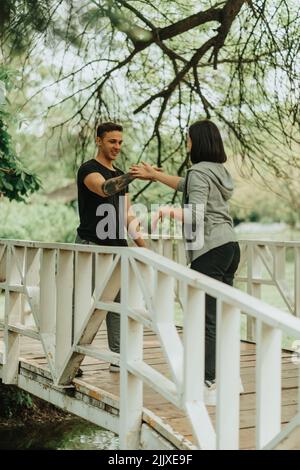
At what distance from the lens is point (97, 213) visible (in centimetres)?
438

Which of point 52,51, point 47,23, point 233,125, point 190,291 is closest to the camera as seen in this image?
point 190,291

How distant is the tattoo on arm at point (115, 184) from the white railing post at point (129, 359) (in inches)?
27.0

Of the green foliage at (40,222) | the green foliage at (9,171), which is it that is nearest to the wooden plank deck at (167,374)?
the green foliage at (9,171)

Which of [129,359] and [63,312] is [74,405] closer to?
[63,312]

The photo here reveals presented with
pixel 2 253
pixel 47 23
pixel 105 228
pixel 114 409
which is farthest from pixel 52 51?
pixel 114 409

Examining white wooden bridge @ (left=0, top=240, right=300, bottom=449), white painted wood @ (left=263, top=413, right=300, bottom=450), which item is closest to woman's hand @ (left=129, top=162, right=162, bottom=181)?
white wooden bridge @ (left=0, top=240, right=300, bottom=449)

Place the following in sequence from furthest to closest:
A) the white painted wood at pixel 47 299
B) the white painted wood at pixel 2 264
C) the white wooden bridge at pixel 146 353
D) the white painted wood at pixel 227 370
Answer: the white painted wood at pixel 2 264 → the white painted wood at pixel 47 299 → the white painted wood at pixel 227 370 → the white wooden bridge at pixel 146 353

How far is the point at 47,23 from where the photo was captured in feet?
18.4

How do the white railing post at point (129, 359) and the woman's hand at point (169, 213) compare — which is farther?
the woman's hand at point (169, 213)

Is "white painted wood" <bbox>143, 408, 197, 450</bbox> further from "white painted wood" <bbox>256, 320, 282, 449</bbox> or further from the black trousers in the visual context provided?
"white painted wood" <bbox>256, 320, 282, 449</bbox>

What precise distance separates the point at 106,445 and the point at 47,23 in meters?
4.64

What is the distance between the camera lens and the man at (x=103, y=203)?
436cm

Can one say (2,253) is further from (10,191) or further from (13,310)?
(10,191)

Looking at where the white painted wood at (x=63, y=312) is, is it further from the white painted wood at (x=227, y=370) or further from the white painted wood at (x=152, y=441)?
the white painted wood at (x=227, y=370)
